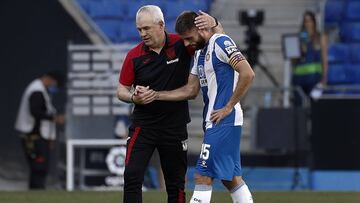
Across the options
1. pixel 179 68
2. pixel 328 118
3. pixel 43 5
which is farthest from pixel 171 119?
pixel 43 5

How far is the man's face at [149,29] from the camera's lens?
9.33 m

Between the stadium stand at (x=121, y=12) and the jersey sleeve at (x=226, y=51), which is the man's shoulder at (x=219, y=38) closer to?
the jersey sleeve at (x=226, y=51)

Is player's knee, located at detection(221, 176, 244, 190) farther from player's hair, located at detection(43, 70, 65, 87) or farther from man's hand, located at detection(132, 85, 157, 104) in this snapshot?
player's hair, located at detection(43, 70, 65, 87)

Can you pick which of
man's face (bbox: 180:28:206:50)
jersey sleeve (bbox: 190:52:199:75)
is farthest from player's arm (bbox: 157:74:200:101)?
man's face (bbox: 180:28:206:50)

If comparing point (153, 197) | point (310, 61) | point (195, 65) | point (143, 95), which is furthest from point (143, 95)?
point (310, 61)

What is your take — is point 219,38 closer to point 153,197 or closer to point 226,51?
point 226,51

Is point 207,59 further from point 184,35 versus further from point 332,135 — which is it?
point 332,135

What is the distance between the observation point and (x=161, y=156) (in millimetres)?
9820

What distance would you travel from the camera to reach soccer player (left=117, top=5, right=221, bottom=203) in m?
9.50

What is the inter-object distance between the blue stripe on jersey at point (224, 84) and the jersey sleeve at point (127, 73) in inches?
28.7

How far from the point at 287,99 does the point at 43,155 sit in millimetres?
3512

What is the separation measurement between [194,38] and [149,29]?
366 mm

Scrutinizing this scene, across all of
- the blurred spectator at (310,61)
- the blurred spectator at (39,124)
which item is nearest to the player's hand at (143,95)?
the blurred spectator at (310,61)

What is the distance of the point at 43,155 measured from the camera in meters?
17.0
